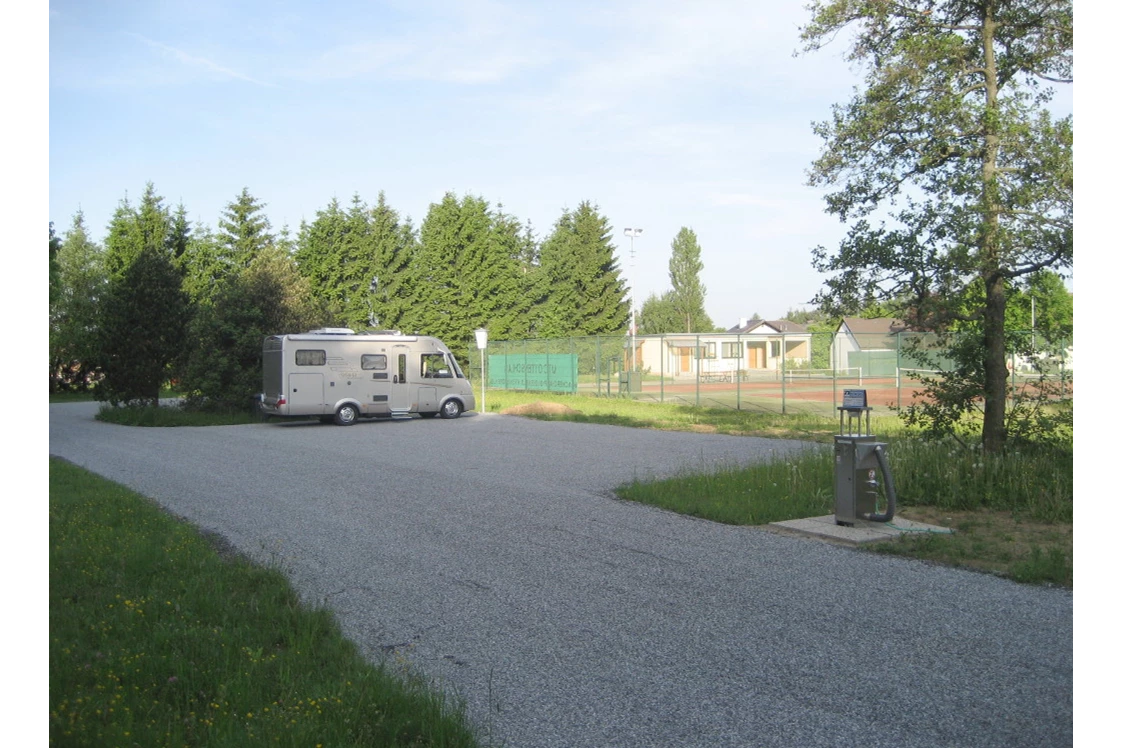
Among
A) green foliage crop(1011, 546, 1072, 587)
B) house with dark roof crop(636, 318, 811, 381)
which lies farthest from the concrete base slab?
house with dark roof crop(636, 318, 811, 381)

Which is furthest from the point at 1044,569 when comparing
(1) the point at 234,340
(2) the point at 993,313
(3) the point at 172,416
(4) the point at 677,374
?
(4) the point at 677,374

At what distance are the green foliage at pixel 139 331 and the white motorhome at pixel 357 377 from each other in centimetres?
545

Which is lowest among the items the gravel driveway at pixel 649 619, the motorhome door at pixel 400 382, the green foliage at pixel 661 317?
the gravel driveway at pixel 649 619

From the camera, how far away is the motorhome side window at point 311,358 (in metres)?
23.9

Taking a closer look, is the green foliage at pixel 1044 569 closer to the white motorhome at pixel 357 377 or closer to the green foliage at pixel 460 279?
the white motorhome at pixel 357 377

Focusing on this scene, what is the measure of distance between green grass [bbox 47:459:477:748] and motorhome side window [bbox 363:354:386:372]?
17.3m

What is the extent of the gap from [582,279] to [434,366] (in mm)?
35513

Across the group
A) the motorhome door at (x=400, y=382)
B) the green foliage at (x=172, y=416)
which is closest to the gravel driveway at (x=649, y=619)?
the motorhome door at (x=400, y=382)

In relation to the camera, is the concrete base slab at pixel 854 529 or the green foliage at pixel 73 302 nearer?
the concrete base slab at pixel 854 529

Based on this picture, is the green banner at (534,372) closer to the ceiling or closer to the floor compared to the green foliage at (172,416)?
closer to the ceiling

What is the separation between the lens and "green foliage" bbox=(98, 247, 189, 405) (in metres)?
27.7

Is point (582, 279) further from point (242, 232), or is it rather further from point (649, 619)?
point (649, 619)

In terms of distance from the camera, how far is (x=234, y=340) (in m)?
27.6

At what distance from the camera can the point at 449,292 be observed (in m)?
53.5
